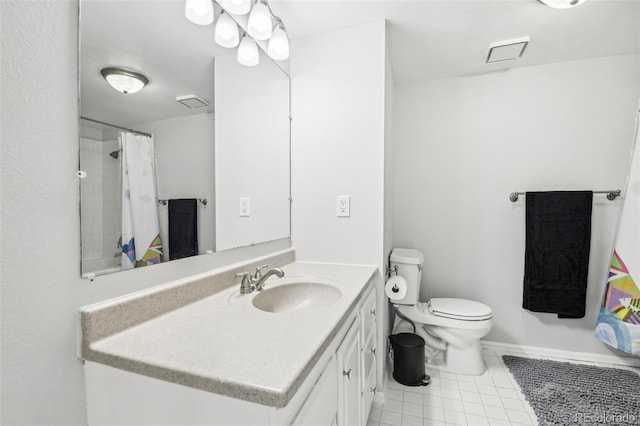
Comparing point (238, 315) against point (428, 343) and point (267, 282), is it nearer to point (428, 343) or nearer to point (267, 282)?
point (267, 282)

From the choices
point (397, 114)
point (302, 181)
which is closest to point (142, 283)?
point (302, 181)

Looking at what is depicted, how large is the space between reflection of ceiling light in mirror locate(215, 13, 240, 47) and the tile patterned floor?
79.5 inches

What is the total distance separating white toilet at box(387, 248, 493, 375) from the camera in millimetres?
1919

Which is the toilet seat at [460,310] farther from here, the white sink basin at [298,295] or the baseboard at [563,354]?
the white sink basin at [298,295]

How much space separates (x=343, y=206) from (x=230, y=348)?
3.71 ft

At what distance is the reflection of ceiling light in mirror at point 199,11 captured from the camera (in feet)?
3.58

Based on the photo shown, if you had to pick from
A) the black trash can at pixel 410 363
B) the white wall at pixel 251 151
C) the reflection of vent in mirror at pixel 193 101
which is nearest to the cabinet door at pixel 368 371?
the black trash can at pixel 410 363

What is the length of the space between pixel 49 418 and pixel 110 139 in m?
0.72

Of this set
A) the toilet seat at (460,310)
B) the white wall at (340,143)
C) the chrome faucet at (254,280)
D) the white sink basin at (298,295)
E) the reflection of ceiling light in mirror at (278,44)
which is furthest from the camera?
the toilet seat at (460,310)

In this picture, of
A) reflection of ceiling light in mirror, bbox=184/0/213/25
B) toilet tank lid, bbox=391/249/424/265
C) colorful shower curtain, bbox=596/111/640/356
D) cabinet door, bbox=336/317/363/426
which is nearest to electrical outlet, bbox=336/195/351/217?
toilet tank lid, bbox=391/249/424/265

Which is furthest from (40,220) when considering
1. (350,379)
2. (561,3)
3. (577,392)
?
(577,392)

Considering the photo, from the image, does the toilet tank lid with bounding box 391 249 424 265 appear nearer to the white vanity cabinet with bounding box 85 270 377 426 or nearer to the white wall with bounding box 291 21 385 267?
the white wall with bounding box 291 21 385 267

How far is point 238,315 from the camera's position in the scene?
0.93m

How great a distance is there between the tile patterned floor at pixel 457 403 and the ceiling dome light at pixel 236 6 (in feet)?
6.93
